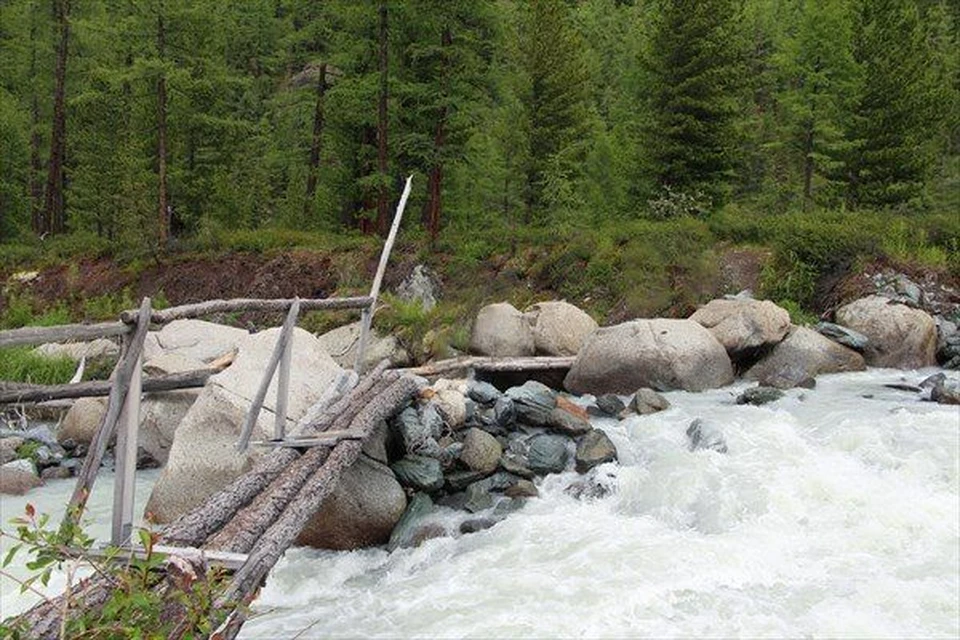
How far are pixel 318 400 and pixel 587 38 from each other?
4766cm

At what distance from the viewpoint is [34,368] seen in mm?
14508

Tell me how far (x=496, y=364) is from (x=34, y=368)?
29.7ft

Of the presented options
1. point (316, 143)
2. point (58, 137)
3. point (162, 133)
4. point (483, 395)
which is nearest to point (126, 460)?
point (483, 395)

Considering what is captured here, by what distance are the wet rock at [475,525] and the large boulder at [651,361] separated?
5.34 metres

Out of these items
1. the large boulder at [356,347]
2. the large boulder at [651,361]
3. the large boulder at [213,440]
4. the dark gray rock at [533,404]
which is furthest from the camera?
the large boulder at [356,347]

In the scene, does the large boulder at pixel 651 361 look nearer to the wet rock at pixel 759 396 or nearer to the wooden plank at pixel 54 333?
the wet rock at pixel 759 396

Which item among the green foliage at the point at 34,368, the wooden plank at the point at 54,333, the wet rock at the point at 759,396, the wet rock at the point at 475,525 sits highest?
the wooden plank at the point at 54,333

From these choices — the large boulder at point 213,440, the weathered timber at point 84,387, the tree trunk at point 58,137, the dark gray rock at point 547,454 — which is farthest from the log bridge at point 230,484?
the tree trunk at point 58,137

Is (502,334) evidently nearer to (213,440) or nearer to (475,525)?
(475,525)

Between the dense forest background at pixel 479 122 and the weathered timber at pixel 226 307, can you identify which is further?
the dense forest background at pixel 479 122

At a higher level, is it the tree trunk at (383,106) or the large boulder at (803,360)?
the tree trunk at (383,106)

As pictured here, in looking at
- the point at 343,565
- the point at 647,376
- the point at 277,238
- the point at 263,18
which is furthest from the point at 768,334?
the point at 263,18

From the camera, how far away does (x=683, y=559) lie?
6656 millimetres

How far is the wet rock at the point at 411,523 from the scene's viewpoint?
7.64m
